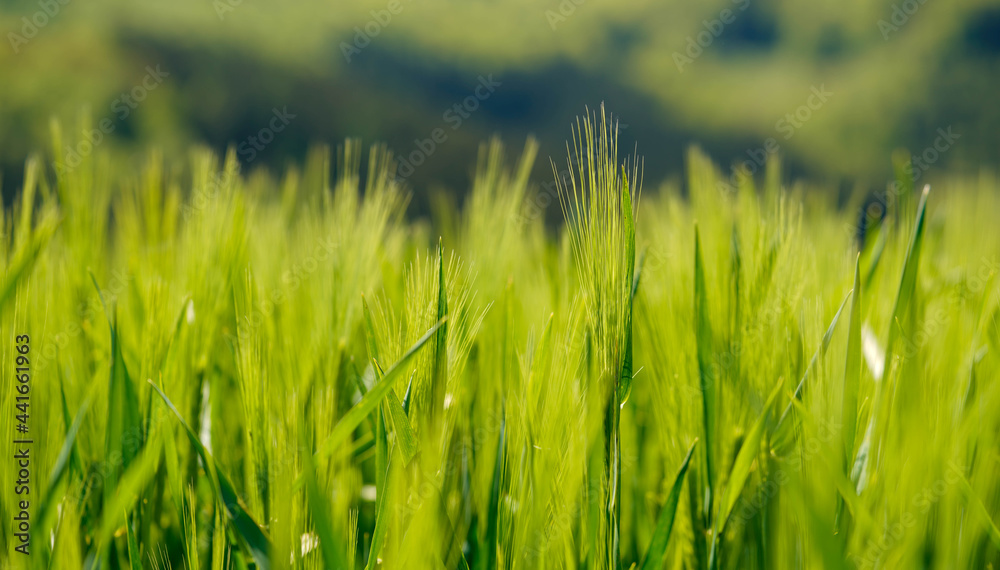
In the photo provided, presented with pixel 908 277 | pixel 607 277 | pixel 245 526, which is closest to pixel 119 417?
pixel 245 526

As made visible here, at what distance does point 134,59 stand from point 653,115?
343 centimetres

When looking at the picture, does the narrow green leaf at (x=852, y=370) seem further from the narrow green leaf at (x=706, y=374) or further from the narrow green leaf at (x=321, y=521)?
A: the narrow green leaf at (x=321, y=521)

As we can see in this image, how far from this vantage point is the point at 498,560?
0.76 ft

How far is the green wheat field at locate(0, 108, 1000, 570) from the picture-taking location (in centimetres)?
22

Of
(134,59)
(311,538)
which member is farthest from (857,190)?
(134,59)

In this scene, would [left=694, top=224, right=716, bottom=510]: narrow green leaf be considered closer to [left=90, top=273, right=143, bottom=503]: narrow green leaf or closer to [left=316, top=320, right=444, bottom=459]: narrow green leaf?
[left=316, top=320, right=444, bottom=459]: narrow green leaf

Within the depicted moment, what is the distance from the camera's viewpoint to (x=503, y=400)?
11.9 inches

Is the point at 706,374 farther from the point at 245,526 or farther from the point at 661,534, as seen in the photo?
the point at 245,526

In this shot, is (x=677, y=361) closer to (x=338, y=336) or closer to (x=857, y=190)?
(x=338, y=336)

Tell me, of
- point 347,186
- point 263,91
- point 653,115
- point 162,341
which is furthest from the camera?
point 653,115

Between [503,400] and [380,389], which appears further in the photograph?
[503,400]

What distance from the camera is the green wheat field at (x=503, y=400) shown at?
0.73 ft

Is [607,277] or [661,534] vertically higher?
[607,277]

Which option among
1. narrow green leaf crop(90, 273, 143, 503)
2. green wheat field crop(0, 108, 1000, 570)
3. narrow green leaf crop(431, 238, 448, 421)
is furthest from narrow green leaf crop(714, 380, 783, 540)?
narrow green leaf crop(90, 273, 143, 503)
